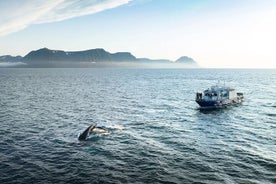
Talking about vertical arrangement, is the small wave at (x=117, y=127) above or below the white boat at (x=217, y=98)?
below

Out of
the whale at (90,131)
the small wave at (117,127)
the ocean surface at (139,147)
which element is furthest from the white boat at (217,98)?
the whale at (90,131)

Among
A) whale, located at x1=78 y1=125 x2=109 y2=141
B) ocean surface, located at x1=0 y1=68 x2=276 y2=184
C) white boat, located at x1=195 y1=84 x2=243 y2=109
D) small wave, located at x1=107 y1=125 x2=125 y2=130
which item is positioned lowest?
ocean surface, located at x1=0 y1=68 x2=276 y2=184

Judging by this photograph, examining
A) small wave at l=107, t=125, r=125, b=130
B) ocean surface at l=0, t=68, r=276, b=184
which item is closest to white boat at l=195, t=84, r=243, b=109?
ocean surface at l=0, t=68, r=276, b=184

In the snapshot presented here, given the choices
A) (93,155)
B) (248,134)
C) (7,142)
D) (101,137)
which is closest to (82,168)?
(93,155)

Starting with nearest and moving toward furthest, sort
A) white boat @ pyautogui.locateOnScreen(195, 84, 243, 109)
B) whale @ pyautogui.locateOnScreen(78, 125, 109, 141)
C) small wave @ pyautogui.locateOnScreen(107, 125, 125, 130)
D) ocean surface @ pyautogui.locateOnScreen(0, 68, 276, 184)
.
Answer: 1. ocean surface @ pyautogui.locateOnScreen(0, 68, 276, 184)
2. whale @ pyautogui.locateOnScreen(78, 125, 109, 141)
3. small wave @ pyautogui.locateOnScreen(107, 125, 125, 130)
4. white boat @ pyautogui.locateOnScreen(195, 84, 243, 109)

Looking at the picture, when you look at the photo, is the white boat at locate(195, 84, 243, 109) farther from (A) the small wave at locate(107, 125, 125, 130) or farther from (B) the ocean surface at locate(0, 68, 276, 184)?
(A) the small wave at locate(107, 125, 125, 130)

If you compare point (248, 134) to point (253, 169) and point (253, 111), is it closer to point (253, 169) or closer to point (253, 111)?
point (253, 169)

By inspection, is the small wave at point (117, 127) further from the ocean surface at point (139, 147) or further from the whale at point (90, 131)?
the whale at point (90, 131)

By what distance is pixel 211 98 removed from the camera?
8494 centimetres

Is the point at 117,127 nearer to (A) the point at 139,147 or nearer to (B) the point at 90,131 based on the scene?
(B) the point at 90,131

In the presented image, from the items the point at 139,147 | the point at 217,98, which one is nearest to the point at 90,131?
the point at 139,147

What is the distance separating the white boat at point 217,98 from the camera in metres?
81.6

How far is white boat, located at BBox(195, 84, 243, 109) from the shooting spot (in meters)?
81.6

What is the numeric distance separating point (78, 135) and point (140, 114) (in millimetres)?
24782
